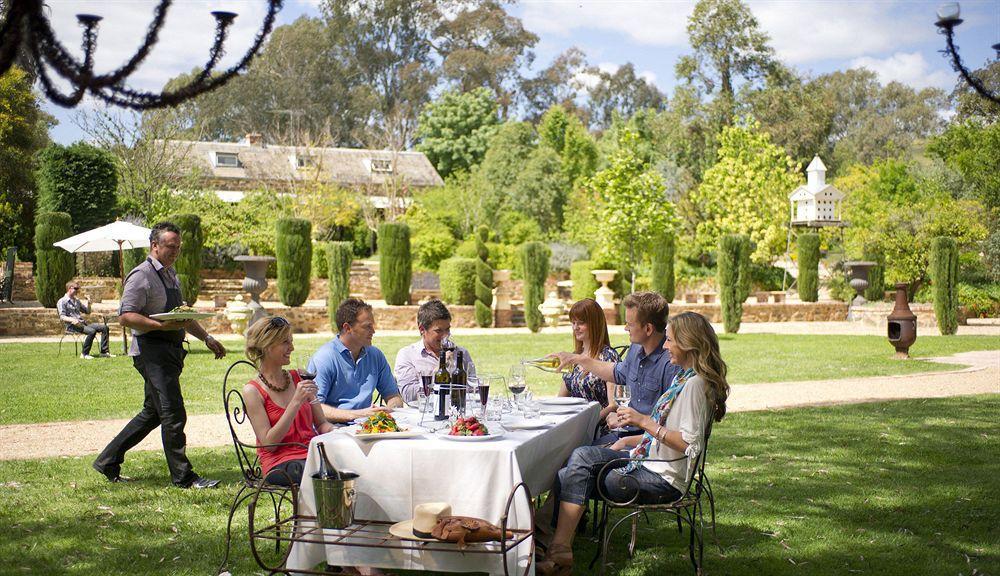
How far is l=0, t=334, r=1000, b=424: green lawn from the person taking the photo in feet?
33.6

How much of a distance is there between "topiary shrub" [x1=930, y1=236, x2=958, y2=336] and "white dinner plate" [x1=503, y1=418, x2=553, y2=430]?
17.3m

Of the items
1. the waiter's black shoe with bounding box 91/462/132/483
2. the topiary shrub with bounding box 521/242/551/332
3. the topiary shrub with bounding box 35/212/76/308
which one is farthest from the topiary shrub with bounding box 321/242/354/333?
the waiter's black shoe with bounding box 91/462/132/483

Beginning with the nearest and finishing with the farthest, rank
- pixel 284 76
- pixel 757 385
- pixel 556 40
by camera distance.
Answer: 1. pixel 757 385
2. pixel 284 76
3. pixel 556 40

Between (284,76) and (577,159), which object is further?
(284,76)

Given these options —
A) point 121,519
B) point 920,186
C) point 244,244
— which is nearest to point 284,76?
point 244,244

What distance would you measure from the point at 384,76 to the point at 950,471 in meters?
53.3

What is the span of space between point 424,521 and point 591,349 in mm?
2181

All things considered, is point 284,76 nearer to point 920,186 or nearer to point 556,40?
point 556,40

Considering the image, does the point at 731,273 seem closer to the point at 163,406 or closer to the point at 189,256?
the point at 189,256

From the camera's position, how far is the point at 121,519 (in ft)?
17.5

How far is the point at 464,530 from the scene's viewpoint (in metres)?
3.52

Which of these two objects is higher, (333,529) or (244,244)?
(244,244)

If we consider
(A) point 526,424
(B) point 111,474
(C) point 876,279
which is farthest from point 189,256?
(C) point 876,279

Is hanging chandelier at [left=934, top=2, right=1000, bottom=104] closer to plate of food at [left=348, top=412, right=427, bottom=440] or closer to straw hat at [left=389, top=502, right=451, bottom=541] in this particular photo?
plate of food at [left=348, top=412, right=427, bottom=440]
